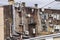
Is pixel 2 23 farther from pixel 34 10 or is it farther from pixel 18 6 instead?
pixel 34 10

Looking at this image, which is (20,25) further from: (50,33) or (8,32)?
(50,33)

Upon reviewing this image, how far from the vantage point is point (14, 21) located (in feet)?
10.9

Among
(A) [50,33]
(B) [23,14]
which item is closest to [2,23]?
(B) [23,14]

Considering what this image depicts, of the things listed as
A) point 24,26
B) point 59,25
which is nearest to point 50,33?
point 59,25

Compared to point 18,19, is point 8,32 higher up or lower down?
lower down

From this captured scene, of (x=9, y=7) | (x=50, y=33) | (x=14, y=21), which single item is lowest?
(x=50, y=33)

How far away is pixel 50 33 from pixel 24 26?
0.49 m

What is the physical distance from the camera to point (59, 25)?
3.49 metres

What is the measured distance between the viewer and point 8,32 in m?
3.33

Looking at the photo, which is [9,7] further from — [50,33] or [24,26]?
[50,33]

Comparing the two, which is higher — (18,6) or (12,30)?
(18,6)

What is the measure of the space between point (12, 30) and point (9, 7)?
42 cm

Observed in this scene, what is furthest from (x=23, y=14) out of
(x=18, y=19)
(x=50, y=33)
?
(x=50, y=33)

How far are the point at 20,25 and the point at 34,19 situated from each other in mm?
291
